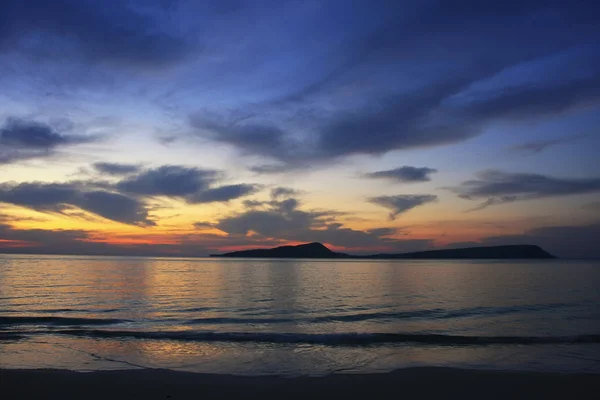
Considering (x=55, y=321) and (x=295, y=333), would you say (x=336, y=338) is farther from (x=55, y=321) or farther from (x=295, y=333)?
(x=55, y=321)

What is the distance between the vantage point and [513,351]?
17.2m

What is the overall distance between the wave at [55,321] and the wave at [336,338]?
3.12 m

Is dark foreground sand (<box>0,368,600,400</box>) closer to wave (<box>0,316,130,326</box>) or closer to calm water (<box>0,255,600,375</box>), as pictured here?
calm water (<box>0,255,600,375</box>)

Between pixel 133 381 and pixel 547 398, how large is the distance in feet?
38.6

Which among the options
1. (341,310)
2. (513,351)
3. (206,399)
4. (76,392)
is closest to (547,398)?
(513,351)

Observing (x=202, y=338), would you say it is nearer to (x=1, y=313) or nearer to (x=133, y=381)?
(x=133, y=381)

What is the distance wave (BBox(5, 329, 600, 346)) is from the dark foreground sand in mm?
6081

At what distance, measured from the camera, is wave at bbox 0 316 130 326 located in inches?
923

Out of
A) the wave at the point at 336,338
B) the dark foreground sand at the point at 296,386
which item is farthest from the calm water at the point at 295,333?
the dark foreground sand at the point at 296,386

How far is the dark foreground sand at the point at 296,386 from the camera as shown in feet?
35.4

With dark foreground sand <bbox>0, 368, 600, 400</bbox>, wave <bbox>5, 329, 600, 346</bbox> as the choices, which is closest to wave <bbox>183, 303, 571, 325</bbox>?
wave <bbox>5, 329, 600, 346</bbox>

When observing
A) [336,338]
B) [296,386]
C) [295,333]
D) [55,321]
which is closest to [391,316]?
[336,338]

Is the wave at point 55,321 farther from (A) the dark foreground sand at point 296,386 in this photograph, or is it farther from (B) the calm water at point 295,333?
(A) the dark foreground sand at point 296,386

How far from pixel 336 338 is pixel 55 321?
55.9 feet
